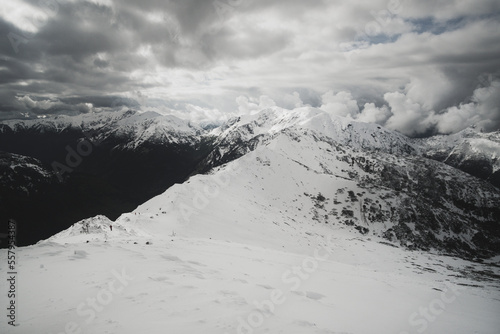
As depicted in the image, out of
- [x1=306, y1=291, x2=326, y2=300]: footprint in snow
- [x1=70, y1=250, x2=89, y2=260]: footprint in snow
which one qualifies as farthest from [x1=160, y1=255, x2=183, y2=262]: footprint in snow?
[x1=306, y1=291, x2=326, y2=300]: footprint in snow

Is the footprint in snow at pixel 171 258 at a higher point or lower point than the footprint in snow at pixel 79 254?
lower

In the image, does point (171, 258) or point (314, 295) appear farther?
point (171, 258)

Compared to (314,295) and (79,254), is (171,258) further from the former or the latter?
(314,295)

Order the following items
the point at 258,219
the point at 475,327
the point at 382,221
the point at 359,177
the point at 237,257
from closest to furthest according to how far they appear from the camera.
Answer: the point at 475,327, the point at 237,257, the point at 258,219, the point at 382,221, the point at 359,177

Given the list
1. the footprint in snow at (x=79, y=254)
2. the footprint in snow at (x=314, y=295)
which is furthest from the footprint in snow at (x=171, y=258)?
the footprint in snow at (x=314, y=295)

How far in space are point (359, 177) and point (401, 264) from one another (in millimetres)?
123530

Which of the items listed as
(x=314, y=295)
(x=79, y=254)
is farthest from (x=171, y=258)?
(x=314, y=295)

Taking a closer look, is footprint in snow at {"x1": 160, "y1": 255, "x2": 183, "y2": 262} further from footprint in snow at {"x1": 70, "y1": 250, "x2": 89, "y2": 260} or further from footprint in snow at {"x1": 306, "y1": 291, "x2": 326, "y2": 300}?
footprint in snow at {"x1": 306, "y1": 291, "x2": 326, "y2": 300}

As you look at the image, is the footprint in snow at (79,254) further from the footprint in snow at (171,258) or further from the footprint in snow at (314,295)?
the footprint in snow at (314,295)

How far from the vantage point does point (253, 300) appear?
1270 centimetres

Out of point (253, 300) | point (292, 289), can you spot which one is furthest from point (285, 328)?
point (292, 289)

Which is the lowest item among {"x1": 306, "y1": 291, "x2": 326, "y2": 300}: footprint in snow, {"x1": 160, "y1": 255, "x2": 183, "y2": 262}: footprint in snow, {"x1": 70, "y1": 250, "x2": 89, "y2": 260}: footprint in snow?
{"x1": 306, "y1": 291, "x2": 326, "y2": 300}: footprint in snow

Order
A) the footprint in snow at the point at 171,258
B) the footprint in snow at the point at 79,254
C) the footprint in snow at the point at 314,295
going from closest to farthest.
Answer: the footprint in snow at the point at 314,295 → the footprint in snow at the point at 79,254 → the footprint in snow at the point at 171,258

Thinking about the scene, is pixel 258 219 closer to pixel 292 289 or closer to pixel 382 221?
pixel 292 289
